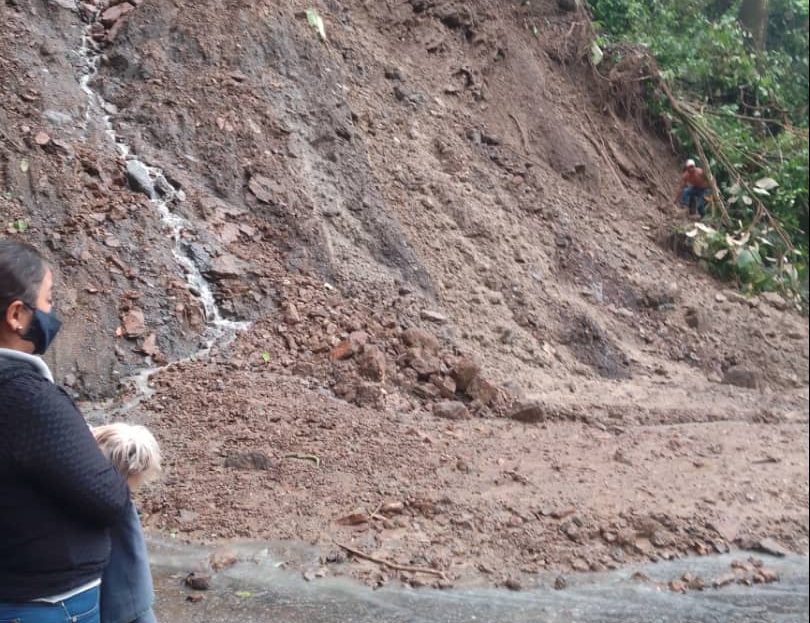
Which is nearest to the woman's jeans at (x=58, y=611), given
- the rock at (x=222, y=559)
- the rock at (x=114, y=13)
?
the rock at (x=222, y=559)

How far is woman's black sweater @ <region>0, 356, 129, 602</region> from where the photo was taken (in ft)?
6.31

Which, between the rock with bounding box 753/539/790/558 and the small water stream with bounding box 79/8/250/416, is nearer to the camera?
the rock with bounding box 753/539/790/558

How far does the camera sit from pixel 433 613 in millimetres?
4129

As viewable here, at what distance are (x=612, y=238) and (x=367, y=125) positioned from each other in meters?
2.85

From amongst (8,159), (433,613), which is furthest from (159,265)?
(433,613)

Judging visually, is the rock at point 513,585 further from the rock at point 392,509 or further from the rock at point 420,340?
the rock at point 420,340

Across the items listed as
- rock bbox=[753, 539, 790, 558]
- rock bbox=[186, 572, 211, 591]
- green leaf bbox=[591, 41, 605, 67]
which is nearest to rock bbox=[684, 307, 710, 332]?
green leaf bbox=[591, 41, 605, 67]

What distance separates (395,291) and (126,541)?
540cm

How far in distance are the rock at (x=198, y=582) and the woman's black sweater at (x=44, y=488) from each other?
6.75 ft

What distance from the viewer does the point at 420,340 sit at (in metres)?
7.01

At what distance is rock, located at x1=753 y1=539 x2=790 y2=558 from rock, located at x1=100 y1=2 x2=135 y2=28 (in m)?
6.88

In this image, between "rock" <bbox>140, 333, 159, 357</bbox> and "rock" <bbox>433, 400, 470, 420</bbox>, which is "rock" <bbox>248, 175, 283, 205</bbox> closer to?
"rock" <bbox>140, 333, 159, 357</bbox>

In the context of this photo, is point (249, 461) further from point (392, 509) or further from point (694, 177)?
point (694, 177)

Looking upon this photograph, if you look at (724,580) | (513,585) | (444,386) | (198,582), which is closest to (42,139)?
(444,386)
